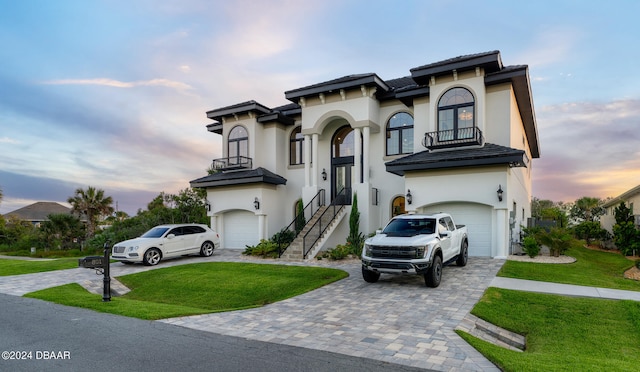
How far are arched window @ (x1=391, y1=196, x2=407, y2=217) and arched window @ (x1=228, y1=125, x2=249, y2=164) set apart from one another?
30.5ft

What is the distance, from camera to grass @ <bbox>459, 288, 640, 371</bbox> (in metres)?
4.87

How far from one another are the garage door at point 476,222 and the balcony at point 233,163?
1175 cm

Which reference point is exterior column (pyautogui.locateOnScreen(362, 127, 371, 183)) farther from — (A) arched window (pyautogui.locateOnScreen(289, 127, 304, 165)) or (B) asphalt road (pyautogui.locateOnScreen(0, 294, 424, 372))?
(B) asphalt road (pyautogui.locateOnScreen(0, 294, 424, 372))

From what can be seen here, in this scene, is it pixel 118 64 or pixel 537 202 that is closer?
pixel 118 64

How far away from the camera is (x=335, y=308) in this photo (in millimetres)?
7949

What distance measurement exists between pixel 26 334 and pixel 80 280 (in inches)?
286

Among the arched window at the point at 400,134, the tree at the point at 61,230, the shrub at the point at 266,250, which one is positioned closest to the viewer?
the shrub at the point at 266,250

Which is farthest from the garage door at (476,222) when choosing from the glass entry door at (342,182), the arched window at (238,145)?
the arched window at (238,145)

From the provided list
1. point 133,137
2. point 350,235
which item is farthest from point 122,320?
point 133,137

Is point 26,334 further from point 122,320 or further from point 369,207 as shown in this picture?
point 369,207

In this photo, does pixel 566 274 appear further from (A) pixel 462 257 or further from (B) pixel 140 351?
(B) pixel 140 351

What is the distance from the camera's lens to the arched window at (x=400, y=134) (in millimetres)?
18156

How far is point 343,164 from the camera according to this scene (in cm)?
2022

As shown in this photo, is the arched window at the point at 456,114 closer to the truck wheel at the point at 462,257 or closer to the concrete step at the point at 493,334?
the truck wheel at the point at 462,257
